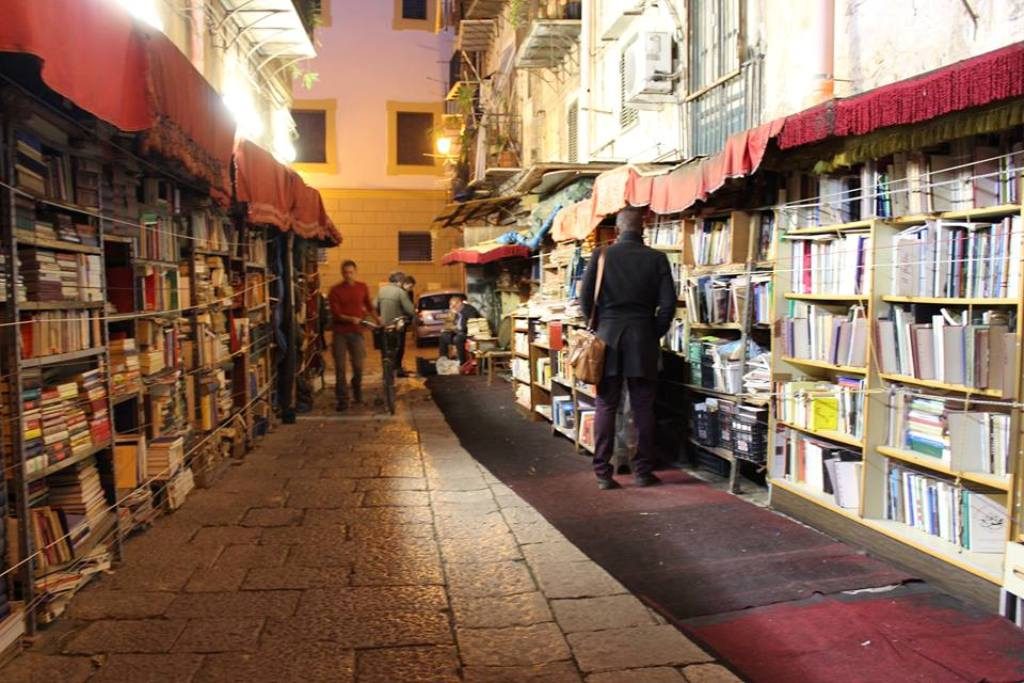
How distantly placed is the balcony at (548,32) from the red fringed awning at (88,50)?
10361mm

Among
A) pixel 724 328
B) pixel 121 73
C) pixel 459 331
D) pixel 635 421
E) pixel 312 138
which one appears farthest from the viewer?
pixel 312 138

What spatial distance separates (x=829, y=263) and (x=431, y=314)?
1811 centimetres

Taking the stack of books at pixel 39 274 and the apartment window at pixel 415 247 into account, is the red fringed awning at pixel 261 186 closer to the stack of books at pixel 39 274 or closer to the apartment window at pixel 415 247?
the stack of books at pixel 39 274

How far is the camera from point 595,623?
12.8ft

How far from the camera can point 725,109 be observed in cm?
812

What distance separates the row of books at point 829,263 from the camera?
16.6 feet

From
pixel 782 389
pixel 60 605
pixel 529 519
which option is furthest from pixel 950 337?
pixel 60 605

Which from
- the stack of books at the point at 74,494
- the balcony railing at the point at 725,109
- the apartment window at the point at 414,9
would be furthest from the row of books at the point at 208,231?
the apartment window at the point at 414,9

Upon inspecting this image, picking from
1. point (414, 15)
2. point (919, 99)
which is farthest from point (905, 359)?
point (414, 15)

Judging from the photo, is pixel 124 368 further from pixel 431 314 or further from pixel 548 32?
pixel 431 314

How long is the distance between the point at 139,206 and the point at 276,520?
8.24 ft

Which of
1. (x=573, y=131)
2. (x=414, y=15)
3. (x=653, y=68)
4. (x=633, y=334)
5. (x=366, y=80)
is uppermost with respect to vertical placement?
(x=414, y=15)

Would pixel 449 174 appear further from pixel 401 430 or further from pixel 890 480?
pixel 890 480

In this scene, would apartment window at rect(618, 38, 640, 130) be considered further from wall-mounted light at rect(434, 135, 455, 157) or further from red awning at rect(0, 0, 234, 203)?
wall-mounted light at rect(434, 135, 455, 157)
